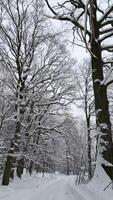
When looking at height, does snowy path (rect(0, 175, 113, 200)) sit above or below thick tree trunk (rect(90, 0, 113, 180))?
below

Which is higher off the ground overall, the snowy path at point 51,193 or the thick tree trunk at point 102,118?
the thick tree trunk at point 102,118

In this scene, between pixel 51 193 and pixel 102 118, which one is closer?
pixel 102 118

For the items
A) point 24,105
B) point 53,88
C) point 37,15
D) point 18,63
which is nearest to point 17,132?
point 24,105

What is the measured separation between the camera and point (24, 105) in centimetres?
1714

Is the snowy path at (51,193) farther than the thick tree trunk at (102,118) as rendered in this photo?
Yes

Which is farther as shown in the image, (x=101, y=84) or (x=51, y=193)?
(x=51, y=193)

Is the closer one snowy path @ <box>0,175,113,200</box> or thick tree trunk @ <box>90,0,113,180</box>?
thick tree trunk @ <box>90,0,113,180</box>

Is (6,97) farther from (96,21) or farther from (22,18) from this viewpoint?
(96,21)

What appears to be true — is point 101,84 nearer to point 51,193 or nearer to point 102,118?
point 102,118

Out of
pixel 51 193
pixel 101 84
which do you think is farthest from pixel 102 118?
pixel 51 193

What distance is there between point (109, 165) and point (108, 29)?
4.37 metres

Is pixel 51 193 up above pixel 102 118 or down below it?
below

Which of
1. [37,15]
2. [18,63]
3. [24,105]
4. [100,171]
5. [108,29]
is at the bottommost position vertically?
[100,171]

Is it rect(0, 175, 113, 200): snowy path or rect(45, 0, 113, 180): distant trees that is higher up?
rect(45, 0, 113, 180): distant trees
